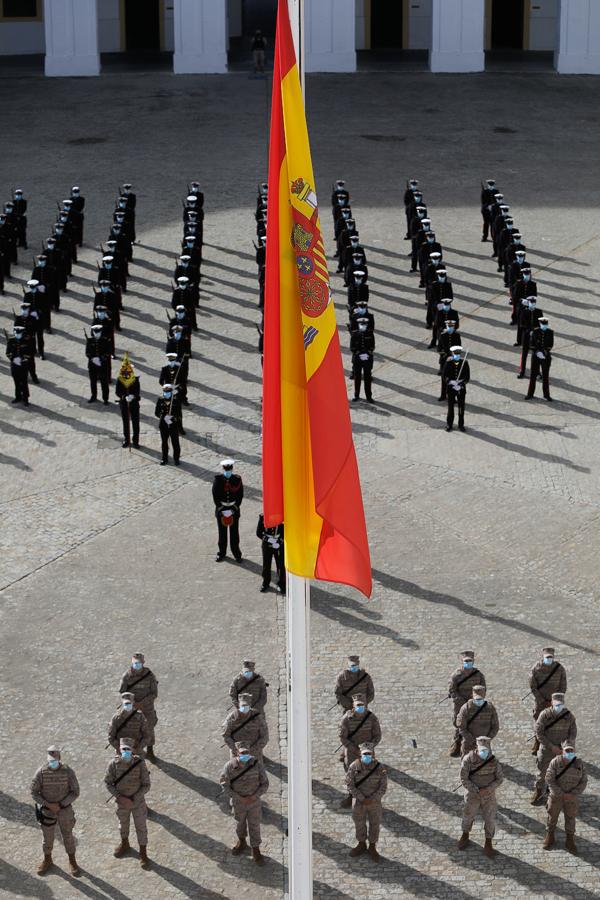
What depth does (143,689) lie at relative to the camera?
14703mm

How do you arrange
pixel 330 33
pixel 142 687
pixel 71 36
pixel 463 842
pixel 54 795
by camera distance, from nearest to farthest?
pixel 54 795
pixel 463 842
pixel 142 687
pixel 330 33
pixel 71 36

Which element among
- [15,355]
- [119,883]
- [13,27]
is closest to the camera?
[119,883]

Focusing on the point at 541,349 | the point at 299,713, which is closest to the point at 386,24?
the point at 541,349

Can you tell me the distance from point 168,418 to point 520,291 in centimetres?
718

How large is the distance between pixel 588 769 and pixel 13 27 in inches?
1581

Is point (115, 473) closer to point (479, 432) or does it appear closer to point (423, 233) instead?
point (479, 432)

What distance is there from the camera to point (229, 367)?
25.0 m

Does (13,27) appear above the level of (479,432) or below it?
above

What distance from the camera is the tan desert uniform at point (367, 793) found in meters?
13.2

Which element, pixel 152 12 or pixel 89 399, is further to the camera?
pixel 152 12

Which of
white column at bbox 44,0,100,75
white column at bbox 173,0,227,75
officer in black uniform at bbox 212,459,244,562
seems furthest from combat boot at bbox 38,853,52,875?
white column at bbox 44,0,100,75

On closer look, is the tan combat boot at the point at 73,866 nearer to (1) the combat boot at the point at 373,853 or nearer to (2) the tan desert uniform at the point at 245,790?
(2) the tan desert uniform at the point at 245,790

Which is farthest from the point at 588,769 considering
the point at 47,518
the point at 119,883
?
the point at 47,518

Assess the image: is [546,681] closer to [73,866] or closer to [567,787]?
[567,787]
